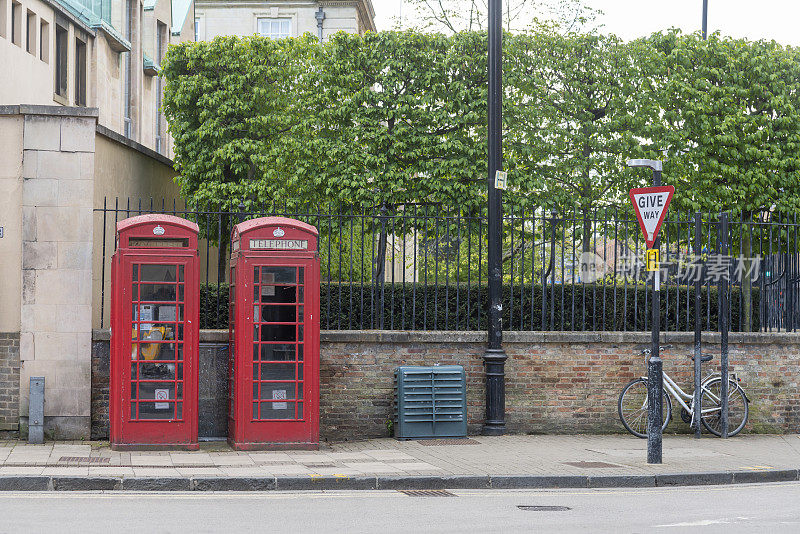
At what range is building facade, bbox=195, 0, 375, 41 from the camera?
48469mm

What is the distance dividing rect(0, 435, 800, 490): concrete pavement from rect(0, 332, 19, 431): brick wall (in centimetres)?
39

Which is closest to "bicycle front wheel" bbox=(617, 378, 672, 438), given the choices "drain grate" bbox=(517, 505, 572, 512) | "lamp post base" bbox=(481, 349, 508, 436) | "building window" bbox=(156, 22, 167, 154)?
"lamp post base" bbox=(481, 349, 508, 436)

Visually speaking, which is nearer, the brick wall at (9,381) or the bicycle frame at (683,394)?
the brick wall at (9,381)

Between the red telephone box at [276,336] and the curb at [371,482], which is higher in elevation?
the red telephone box at [276,336]

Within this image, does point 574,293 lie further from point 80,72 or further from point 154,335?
point 80,72

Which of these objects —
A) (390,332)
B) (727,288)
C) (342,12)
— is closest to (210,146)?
(390,332)

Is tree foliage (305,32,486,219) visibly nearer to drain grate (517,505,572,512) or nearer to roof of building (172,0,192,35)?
drain grate (517,505,572,512)

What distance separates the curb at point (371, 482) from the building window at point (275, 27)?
137 feet

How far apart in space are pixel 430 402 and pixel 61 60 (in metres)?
21.9

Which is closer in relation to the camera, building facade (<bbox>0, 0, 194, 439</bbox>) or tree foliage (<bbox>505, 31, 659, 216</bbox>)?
building facade (<bbox>0, 0, 194, 439</bbox>)

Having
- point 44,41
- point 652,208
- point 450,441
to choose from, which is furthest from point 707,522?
point 44,41

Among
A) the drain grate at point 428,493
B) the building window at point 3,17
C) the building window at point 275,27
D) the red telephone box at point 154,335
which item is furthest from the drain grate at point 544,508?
the building window at point 275,27

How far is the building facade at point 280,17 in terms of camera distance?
48.5m

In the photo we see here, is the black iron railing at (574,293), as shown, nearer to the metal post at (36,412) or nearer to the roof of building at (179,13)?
the metal post at (36,412)
